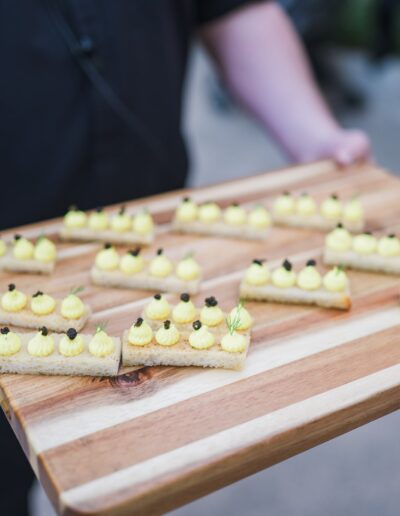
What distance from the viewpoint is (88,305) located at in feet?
3.81

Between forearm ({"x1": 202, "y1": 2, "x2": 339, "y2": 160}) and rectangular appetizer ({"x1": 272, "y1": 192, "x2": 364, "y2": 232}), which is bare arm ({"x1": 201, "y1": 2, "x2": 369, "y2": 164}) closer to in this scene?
forearm ({"x1": 202, "y1": 2, "x2": 339, "y2": 160})

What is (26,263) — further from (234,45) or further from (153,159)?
(234,45)

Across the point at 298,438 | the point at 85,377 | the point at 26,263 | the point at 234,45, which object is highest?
the point at 234,45

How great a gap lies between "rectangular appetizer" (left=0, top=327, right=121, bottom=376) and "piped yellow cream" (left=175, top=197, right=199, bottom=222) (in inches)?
18.2

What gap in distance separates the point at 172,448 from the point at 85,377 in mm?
206

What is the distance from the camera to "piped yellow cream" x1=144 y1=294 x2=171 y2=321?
1093 millimetres

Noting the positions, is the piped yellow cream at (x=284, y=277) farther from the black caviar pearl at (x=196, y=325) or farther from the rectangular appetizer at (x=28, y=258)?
the rectangular appetizer at (x=28, y=258)

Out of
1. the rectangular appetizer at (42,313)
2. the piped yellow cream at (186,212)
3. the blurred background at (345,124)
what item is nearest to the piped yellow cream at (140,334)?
the rectangular appetizer at (42,313)

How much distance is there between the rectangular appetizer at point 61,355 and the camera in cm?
98

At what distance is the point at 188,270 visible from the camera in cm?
121

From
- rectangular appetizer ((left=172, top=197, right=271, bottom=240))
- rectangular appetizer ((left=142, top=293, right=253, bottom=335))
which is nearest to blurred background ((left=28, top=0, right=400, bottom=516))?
rectangular appetizer ((left=172, top=197, right=271, bottom=240))

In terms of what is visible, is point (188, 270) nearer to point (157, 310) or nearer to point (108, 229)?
point (157, 310)

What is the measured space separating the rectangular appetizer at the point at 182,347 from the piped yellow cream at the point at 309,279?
0.61ft

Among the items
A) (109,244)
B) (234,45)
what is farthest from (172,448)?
(234,45)
